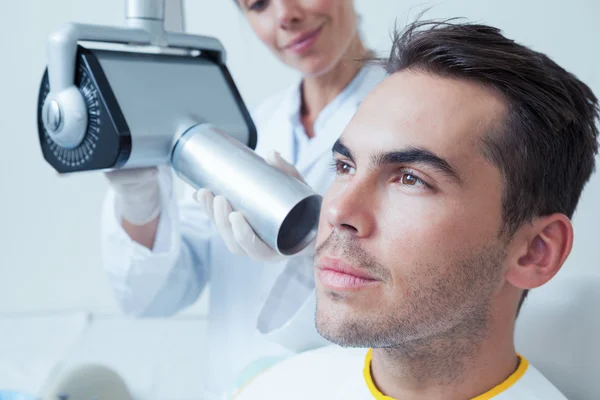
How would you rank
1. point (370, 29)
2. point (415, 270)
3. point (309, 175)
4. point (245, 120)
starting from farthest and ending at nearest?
1. point (370, 29)
2. point (309, 175)
3. point (245, 120)
4. point (415, 270)

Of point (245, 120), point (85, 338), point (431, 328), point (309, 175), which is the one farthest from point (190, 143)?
point (85, 338)

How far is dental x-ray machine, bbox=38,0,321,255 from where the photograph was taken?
3.12 ft

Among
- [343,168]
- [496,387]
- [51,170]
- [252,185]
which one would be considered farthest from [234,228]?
[51,170]

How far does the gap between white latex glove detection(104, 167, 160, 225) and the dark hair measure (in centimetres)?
45

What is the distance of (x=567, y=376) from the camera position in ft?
3.53

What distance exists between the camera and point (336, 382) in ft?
3.30

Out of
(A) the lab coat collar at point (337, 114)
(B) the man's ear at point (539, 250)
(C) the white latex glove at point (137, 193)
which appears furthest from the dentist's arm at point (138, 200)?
(B) the man's ear at point (539, 250)

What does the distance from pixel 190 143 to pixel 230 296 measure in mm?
408

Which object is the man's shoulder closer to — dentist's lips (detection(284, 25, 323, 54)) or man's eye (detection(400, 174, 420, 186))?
man's eye (detection(400, 174, 420, 186))

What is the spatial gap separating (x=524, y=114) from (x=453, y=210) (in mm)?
156

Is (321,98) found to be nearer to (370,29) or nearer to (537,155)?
(370,29)

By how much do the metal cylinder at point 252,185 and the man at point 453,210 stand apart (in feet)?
0.24

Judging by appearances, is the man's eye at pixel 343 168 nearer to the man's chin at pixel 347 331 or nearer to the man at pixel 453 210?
the man at pixel 453 210

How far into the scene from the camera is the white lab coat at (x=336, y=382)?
897 mm
